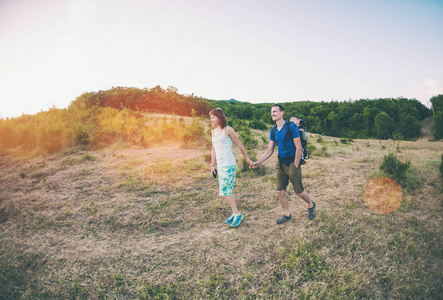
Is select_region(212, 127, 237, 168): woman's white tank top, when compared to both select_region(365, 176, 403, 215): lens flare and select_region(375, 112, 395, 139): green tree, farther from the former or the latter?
select_region(375, 112, 395, 139): green tree

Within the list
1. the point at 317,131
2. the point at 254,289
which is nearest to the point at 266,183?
the point at 254,289

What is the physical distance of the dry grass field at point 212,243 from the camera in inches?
104

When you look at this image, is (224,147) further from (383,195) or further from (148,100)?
(148,100)

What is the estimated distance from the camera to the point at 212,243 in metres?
3.46

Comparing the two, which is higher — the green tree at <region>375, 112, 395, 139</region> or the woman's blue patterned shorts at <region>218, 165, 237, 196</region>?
the green tree at <region>375, 112, 395, 139</region>

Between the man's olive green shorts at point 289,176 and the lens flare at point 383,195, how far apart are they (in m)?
2.24

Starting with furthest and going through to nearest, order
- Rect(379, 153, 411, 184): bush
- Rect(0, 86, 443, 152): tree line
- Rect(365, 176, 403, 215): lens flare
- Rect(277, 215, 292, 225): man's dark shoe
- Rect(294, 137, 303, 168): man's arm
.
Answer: Rect(0, 86, 443, 152): tree line → Rect(379, 153, 411, 184): bush → Rect(365, 176, 403, 215): lens flare → Rect(277, 215, 292, 225): man's dark shoe → Rect(294, 137, 303, 168): man's arm

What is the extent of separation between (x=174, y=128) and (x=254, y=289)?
40.5 ft

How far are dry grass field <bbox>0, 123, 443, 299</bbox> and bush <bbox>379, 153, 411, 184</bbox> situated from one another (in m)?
0.30

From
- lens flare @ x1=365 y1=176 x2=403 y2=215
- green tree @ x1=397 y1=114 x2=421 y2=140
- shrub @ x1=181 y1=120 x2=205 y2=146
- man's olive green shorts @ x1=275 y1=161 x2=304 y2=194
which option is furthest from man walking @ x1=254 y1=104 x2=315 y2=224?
green tree @ x1=397 y1=114 x2=421 y2=140

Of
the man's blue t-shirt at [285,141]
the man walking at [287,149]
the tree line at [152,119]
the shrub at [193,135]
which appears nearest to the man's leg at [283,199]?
the man walking at [287,149]

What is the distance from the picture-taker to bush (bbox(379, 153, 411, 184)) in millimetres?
5703

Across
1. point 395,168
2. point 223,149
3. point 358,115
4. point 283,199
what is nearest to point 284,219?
point 283,199

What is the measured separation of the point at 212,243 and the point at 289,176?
1.73 m
